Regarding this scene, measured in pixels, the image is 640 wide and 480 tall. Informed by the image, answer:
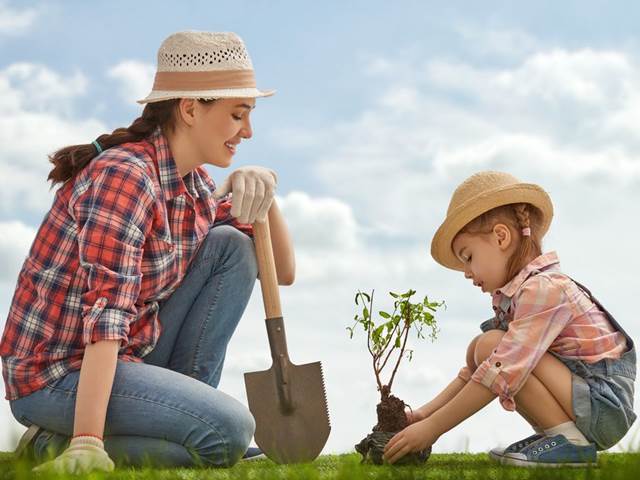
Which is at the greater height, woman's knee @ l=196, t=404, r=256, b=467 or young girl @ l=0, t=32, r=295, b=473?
young girl @ l=0, t=32, r=295, b=473

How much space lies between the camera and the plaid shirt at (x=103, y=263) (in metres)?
3.75

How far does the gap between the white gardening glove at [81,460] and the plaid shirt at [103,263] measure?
1.39 ft

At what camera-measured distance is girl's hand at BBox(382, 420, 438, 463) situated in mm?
3869

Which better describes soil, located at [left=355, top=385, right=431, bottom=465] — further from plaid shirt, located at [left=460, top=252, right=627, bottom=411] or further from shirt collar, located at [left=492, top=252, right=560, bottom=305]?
shirt collar, located at [left=492, top=252, right=560, bottom=305]

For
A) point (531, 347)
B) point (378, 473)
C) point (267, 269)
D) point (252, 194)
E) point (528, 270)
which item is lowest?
point (378, 473)

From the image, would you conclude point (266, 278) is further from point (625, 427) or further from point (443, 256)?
point (625, 427)

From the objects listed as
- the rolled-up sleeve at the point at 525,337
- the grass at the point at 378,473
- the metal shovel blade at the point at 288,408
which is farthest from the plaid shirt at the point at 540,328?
the metal shovel blade at the point at 288,408

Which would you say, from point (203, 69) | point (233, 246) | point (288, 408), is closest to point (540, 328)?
point (288, 408)

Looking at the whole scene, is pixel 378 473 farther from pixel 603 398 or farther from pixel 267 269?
pixel 267 269

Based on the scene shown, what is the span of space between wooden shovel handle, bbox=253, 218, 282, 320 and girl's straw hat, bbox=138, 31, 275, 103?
2.26 ft

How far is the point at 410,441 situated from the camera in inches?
153

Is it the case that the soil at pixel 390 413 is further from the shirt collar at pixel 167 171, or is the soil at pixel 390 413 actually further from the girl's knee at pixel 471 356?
the shirt collar at pixel 167 171

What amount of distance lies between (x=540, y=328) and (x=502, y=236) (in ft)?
1.56

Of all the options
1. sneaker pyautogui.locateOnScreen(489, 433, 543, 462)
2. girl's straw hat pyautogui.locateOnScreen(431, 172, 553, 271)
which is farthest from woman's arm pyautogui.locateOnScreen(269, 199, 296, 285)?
sneaker pyautogui.locateOnScreen(489, 433, 543, 462)
